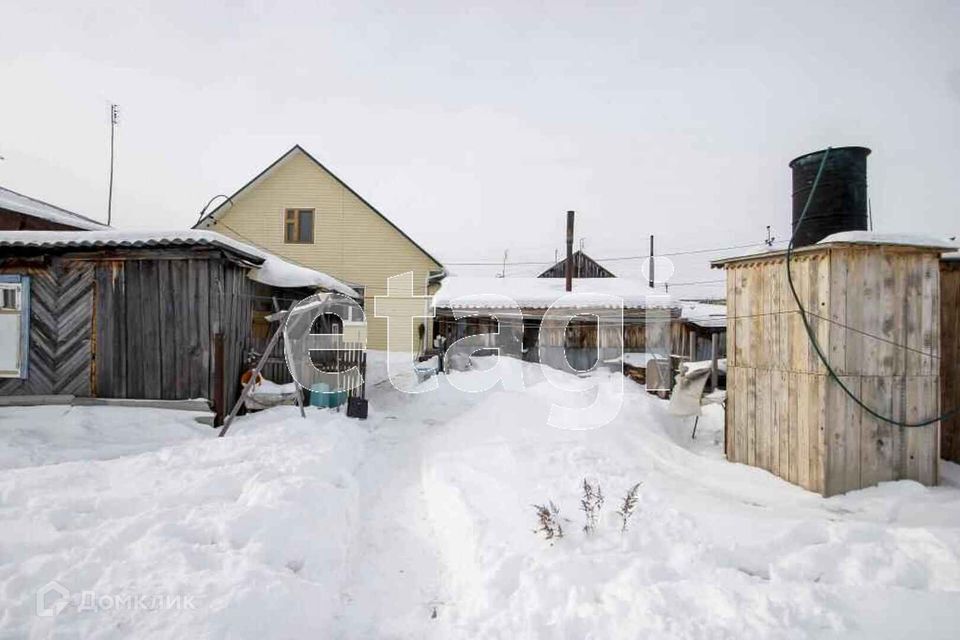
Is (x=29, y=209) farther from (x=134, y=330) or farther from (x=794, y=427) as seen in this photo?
(x=794, y=427)

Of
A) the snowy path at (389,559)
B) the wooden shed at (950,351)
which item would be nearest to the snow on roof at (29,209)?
the snowy path at (389,559)

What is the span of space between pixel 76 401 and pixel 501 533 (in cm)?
760

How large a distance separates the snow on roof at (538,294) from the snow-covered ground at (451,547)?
1036 centimetres

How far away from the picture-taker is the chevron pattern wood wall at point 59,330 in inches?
300

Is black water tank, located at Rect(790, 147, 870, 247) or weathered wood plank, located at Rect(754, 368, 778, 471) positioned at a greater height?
black water tank, located at Rect(790, 147, 870, 247)

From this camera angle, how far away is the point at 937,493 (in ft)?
14.9

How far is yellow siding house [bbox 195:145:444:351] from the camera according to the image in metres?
17.8

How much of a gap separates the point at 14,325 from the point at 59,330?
688 mm

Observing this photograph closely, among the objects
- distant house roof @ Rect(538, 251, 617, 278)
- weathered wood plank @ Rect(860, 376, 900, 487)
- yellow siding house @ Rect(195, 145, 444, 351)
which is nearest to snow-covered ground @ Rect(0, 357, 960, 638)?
weathered wood plank @ Rect(860, 376, 900, 487)

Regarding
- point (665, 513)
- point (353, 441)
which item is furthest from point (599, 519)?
point (353, 441)

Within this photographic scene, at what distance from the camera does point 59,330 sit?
768 centimetres

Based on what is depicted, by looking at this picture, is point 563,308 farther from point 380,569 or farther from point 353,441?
point 380,569

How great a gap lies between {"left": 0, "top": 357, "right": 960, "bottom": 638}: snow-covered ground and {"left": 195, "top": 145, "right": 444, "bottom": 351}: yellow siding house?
12.1m

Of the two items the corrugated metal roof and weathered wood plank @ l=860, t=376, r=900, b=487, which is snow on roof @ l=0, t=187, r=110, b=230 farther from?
weathered wood plank @ l=860, t=376, r=900, b=487
